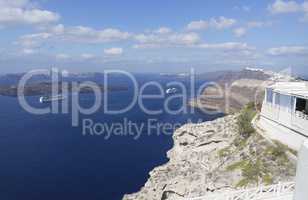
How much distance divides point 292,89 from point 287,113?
2.18 metres

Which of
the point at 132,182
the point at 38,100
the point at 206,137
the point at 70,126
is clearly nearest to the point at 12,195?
the point at 132,182

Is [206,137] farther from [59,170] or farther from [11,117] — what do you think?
[11,117]

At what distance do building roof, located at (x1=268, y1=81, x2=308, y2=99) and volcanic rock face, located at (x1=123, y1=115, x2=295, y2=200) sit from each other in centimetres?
392

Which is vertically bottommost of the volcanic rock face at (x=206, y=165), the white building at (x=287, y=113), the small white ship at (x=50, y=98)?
the small white ship at (x=50, y=98)

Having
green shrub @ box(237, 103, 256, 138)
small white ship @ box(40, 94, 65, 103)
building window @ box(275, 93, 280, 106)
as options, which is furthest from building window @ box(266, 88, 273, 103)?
small white ship @ box(40, 94, 65, 103)

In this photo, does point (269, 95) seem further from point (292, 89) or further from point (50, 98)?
point (50, 98)

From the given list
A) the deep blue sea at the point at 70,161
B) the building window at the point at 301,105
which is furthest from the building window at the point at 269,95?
the deep blue sea at the point at 70,161

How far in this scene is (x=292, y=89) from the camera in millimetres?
25484

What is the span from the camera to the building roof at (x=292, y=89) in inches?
923

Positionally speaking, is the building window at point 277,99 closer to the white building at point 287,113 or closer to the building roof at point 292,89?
the white building at point 287,113

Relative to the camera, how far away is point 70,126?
10481 centimetres

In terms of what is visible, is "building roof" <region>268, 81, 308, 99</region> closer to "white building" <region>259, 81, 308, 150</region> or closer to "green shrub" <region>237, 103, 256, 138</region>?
"white building" <region>259, 81, 308, 150</region>

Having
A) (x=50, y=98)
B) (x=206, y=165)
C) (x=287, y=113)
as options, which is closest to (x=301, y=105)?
(x=287, y=113)

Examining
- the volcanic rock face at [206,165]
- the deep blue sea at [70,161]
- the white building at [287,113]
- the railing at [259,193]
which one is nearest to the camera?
the railing at [259,193]
